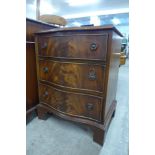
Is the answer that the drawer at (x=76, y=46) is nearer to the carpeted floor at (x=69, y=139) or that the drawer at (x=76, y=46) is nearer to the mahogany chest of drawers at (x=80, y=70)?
the mahogany chest of drawers at (x=80, y=70)

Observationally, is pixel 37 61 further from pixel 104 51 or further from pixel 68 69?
pixel 104 51

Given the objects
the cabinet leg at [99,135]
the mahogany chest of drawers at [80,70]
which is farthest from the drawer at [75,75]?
the cabinet leg at [99,135]

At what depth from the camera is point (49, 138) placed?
3.95ft

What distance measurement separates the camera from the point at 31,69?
141cm

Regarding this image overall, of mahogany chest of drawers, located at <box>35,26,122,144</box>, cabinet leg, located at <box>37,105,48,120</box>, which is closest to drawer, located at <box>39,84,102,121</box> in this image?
mahogany chest of drawers, located at <box>35,26,122,144</box>

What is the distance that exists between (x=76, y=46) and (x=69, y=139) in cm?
79

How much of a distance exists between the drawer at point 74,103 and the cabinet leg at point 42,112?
0.12 metres

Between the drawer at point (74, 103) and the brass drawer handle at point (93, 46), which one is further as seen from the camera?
the drawer at point (74, 103)

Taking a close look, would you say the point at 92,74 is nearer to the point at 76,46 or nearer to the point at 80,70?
the point at 80,70

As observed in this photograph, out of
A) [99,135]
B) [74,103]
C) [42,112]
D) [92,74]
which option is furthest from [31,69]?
[99,135]

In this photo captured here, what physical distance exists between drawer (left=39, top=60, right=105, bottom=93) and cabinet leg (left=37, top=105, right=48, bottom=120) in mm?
327

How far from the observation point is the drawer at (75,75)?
1.05 m
